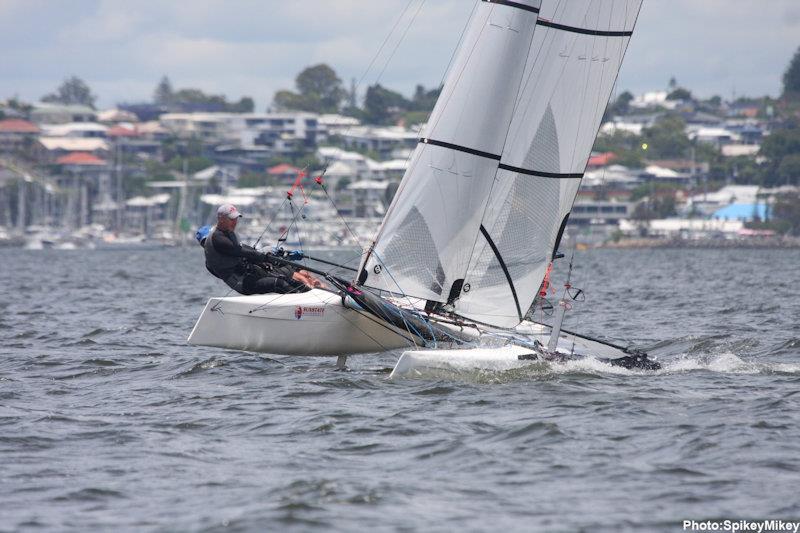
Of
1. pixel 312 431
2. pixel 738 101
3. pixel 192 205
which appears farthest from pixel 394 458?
pixel 738 101

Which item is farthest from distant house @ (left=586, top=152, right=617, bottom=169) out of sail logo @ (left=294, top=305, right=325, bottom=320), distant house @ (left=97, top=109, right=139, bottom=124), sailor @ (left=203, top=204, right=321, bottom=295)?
sail logo @ (left=294, top=305, right=325, bottom=320)

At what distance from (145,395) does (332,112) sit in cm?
17082

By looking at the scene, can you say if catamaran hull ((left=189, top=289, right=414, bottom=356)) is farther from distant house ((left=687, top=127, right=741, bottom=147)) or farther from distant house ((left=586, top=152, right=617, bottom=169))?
distant house ((left=687, top=127, right=741, bottom=147))

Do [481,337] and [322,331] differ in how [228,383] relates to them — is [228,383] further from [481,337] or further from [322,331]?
[481,337]

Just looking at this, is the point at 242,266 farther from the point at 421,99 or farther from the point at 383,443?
the point at 421,99

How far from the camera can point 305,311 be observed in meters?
12.5

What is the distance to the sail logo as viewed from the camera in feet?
41.0

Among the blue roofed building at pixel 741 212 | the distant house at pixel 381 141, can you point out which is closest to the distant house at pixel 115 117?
the distant house at pixel 381 141

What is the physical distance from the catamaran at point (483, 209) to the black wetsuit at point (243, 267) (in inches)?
12.6

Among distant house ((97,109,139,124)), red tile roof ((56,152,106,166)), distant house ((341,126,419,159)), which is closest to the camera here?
red tile roof ((56,152,106,166))

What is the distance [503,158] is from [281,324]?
257 cm

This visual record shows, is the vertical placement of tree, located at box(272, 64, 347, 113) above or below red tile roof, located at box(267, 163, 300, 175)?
above

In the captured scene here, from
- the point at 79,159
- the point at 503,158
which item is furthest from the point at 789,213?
the point at 503,158

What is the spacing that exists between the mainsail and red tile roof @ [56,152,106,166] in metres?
126
